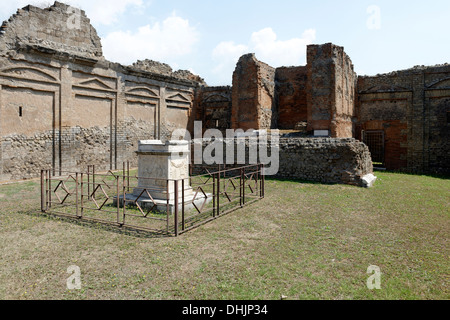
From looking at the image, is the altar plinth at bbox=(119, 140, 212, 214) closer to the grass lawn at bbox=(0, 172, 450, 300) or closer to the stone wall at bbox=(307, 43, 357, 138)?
the grass lawn at bbox=(0, 172, 450, 300)

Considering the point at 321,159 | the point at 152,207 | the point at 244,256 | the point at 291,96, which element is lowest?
the point at 244,256

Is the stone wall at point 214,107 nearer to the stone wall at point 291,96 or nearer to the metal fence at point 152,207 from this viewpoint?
the stone wall at point 291,96

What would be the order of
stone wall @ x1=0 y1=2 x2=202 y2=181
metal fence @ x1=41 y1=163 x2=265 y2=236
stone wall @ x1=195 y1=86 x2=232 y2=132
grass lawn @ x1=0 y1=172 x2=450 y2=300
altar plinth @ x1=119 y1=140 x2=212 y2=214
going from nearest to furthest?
1. grass lawn @ x1=0 y1=172 x2=450 y2=300
2. metal fence @ x1=41 y1=163 x2=265 y2=236
3. altar plinth @ x1=119 y1=140 x2=212 y2=214
4. stone wall @ x1=0 y1=2 x2=202 y2=181
5. stone wall @ x1=195 y1=86 x2=232 y2=132

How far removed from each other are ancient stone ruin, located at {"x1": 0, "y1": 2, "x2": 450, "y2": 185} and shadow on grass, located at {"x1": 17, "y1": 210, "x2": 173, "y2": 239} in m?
6.48

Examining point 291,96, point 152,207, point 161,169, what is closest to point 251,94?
point 291,96

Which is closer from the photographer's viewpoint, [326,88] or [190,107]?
[326,88]

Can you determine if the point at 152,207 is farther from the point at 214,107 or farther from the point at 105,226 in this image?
the point at 214,107

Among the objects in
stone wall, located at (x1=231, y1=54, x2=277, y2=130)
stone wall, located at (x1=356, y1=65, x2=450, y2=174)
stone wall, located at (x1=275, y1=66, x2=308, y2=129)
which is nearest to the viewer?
stone wall, located at (x1=356, y1=65, x2=450, y2=174)

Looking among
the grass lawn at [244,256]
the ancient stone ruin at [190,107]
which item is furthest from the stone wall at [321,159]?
the grass lawn at [244,256]

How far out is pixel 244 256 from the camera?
15.1 feet

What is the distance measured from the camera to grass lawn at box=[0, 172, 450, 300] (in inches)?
140

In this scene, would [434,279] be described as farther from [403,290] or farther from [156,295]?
[156,295]

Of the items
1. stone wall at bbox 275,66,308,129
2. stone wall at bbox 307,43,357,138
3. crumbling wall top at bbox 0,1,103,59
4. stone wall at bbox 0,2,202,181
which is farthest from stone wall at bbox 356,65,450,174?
crumbling wall top at bbox 0,1,103,59

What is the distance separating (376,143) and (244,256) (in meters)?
16.7
